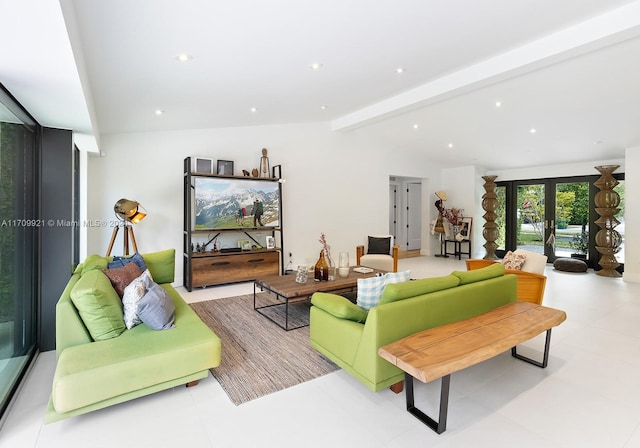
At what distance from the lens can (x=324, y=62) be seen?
11.6ft

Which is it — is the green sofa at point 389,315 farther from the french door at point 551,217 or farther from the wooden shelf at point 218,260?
the french door at point 551,217

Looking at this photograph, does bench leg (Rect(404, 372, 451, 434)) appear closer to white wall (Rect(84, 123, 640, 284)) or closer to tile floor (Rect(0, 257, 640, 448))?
tile floor (Rect(0, 257, 640, 448))

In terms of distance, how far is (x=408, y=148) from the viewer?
8.58 metres

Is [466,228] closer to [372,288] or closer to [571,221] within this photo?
[571,221]

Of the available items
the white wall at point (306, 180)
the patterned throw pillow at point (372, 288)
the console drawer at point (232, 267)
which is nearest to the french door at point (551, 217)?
the white wall at point (306, 180)

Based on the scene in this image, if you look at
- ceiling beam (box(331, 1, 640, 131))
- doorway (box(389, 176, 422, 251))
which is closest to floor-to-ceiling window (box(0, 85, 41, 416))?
ceiling beam (box(331, 1, 640, 131))

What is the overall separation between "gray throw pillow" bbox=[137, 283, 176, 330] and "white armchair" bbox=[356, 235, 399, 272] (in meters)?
4.52

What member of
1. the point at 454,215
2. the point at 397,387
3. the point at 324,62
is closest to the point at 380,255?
the point at 454,215

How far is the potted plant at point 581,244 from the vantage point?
7531mm

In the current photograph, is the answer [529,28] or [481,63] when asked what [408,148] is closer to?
[481,63]

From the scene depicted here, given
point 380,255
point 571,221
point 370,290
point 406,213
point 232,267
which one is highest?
point 406,213

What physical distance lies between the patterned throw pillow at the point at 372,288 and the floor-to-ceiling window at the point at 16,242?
258 cm

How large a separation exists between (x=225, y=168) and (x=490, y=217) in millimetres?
6928

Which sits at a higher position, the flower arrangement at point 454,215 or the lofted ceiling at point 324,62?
the lofted ceiling at point 324,62
